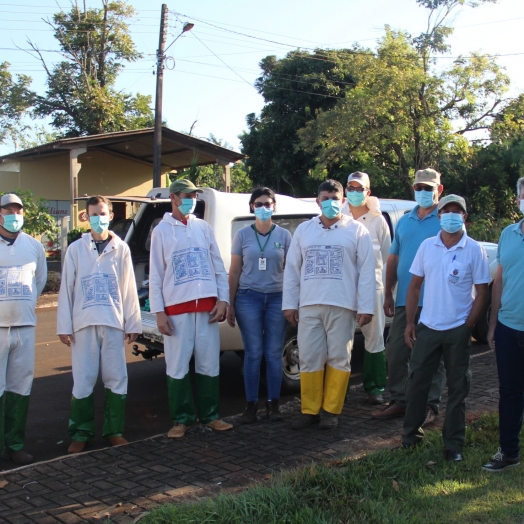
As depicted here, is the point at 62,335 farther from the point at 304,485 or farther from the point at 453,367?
the point at 453,367

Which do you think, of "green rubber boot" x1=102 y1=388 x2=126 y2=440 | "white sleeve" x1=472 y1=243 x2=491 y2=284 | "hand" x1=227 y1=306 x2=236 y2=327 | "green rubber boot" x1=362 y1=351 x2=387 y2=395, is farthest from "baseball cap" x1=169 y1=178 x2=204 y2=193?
"white sleeve" x1=472 y1=243 x2=491 y2=284

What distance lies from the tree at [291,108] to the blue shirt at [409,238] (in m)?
22.2

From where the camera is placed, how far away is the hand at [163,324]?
5246 millimetres

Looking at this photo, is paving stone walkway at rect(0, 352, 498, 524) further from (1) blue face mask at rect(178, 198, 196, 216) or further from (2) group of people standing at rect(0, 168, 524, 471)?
(1) blue face mask at rect(178, 198, 196, 216)

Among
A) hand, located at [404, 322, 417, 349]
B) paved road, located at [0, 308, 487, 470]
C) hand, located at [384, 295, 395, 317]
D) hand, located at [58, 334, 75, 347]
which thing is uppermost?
hand, located at [384, 295, 395, 317]

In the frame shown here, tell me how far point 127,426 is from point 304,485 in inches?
97.0

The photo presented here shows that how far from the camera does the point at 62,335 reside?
198 inches

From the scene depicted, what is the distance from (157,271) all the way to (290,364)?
6.53ft

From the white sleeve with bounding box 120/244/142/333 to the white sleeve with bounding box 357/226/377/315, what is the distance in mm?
1772

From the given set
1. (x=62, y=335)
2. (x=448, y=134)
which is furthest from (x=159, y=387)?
(x=448, y=134)

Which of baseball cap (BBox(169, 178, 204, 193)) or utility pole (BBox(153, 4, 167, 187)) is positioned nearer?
baseball cap (BBox(169, 178, 204, 193))

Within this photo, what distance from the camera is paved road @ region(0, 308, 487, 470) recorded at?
18.1 feet

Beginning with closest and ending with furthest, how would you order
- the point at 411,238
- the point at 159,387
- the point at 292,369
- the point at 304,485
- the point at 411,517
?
the point at 411,517, the point at 304,485, the point at 411,238, the point at 292,369, the point at 159,387

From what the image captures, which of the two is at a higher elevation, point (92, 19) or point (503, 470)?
point (92, 19)
